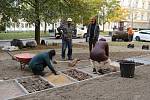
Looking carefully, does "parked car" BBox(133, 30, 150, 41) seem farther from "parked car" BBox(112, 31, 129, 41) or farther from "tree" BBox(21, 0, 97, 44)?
"tree" BBox(21, 0, 97, 44)

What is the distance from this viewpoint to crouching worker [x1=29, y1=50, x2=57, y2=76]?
13.4m

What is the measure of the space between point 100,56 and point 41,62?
2074 millimetres

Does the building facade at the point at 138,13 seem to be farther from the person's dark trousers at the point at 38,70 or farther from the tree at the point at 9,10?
the person's dark trousers at the point at 38,70

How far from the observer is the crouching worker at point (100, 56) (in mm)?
14039

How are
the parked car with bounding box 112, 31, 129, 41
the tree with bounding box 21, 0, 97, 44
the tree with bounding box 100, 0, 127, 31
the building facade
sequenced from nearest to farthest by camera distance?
1. the tree with bounding box 21, 0, 97, 44
2. the parked car with bounding box 112, 31, 129, 41
3. the tree with bounding box 100, 0, 127, 31
4. the building facade

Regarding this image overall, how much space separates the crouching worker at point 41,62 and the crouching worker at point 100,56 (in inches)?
60.6

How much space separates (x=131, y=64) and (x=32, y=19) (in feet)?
43.3

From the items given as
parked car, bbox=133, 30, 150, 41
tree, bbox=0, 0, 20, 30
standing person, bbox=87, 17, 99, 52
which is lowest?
parked car, bbox=133, 30, 150, 41

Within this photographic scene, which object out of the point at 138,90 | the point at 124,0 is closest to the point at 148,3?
the point at 124,0

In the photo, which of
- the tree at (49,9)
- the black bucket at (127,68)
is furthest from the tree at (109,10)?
the black bucket at (127,68)

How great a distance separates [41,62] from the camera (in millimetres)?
13555

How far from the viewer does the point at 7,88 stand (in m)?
11.7

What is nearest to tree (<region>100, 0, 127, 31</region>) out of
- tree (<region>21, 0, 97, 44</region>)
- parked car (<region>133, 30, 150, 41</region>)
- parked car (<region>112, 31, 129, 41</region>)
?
parked car (<region>133, 30, 150, 41</region>)

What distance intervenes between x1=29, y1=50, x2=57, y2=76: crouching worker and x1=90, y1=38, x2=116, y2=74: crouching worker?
5.05 ft
